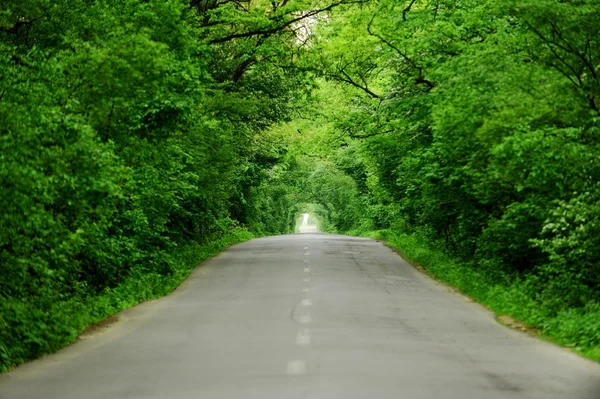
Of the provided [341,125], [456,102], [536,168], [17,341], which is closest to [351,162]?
[341,125]

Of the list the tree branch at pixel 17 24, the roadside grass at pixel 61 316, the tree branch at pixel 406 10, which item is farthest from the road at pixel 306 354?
the tree branch at pixel 406 10

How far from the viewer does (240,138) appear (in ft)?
124

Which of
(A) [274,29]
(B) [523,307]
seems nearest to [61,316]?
(B) [523,307]

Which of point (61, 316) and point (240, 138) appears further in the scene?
point (240, 138)

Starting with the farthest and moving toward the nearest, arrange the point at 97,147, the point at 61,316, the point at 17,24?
the point at 17,24 → the point at 97,147 → the point at 61,316

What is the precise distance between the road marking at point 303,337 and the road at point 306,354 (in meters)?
0.03

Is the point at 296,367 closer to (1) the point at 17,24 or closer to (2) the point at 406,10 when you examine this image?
(1) the point at 17,24

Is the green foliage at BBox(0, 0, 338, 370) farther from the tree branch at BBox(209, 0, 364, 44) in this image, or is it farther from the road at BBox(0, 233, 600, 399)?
the road at BBox(0, 233, 600, 399)

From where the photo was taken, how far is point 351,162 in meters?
68.7

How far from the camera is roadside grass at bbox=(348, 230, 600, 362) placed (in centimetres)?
1362

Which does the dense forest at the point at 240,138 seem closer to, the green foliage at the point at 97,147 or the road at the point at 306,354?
the green foliage at the point at 97,147

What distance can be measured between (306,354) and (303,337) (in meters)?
1.72

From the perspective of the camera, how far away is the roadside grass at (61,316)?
12.1 meters

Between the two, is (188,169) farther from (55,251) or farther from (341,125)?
(55,251)
